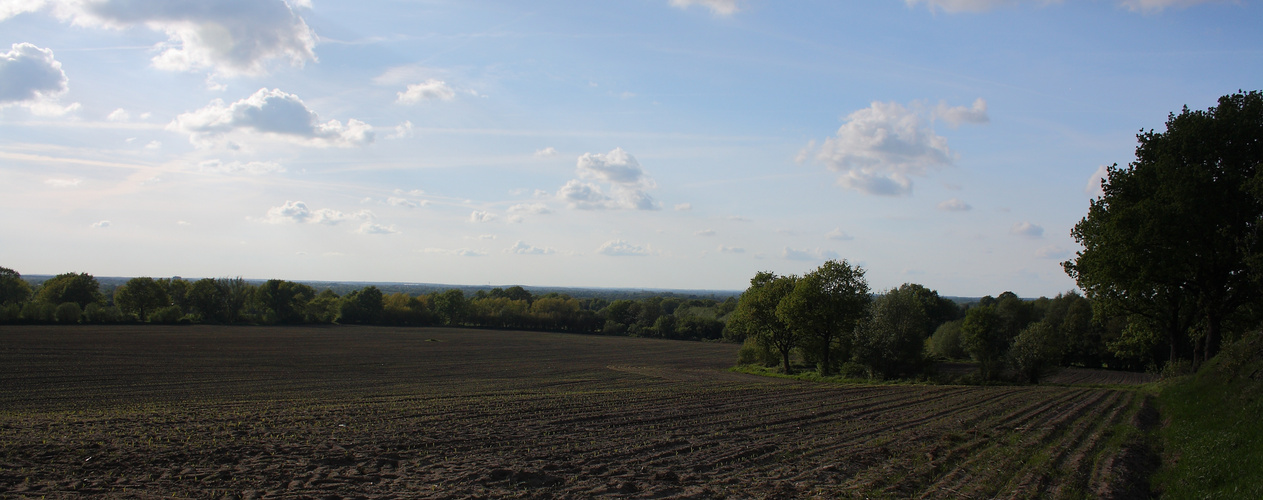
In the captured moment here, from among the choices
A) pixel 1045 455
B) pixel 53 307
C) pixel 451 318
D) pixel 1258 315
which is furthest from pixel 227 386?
pixel 451 318

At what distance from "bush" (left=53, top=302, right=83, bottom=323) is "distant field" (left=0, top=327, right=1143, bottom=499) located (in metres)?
74.3

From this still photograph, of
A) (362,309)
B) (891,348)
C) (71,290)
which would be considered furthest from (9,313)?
(891,348)

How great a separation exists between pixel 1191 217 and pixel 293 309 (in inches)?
5197

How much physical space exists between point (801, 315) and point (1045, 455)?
34049 millimetres

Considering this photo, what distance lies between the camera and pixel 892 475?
11383 millimetres

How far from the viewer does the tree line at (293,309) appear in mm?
100938

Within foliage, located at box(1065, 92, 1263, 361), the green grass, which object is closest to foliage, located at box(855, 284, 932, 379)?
foliage, located at box(1065, 92, 1263, 361)

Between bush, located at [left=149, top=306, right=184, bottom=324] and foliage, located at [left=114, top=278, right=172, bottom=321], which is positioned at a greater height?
foliage, located at [left=114, top=278, right=172, bottom=321]

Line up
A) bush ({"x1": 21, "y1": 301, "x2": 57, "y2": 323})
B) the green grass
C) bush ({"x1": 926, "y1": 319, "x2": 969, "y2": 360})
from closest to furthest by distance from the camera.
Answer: the green grass → bush ({"x1": 926, "y1": 319, "x2": 969, "y2": 360}) → bush ({"x1": 21, "y1": 301, "x2": 57, "y2": 323})

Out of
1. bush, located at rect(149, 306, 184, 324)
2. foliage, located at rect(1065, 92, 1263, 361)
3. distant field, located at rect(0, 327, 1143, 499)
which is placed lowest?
bush, located at rect(149, 306, 184, 324)

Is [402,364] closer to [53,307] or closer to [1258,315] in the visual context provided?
[1258,315]

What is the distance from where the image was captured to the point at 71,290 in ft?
341

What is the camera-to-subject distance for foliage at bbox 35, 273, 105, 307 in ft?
338

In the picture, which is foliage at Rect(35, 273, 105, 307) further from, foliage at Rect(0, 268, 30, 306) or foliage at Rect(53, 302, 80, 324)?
foliage at Rect(53, 302, 80, 324)
